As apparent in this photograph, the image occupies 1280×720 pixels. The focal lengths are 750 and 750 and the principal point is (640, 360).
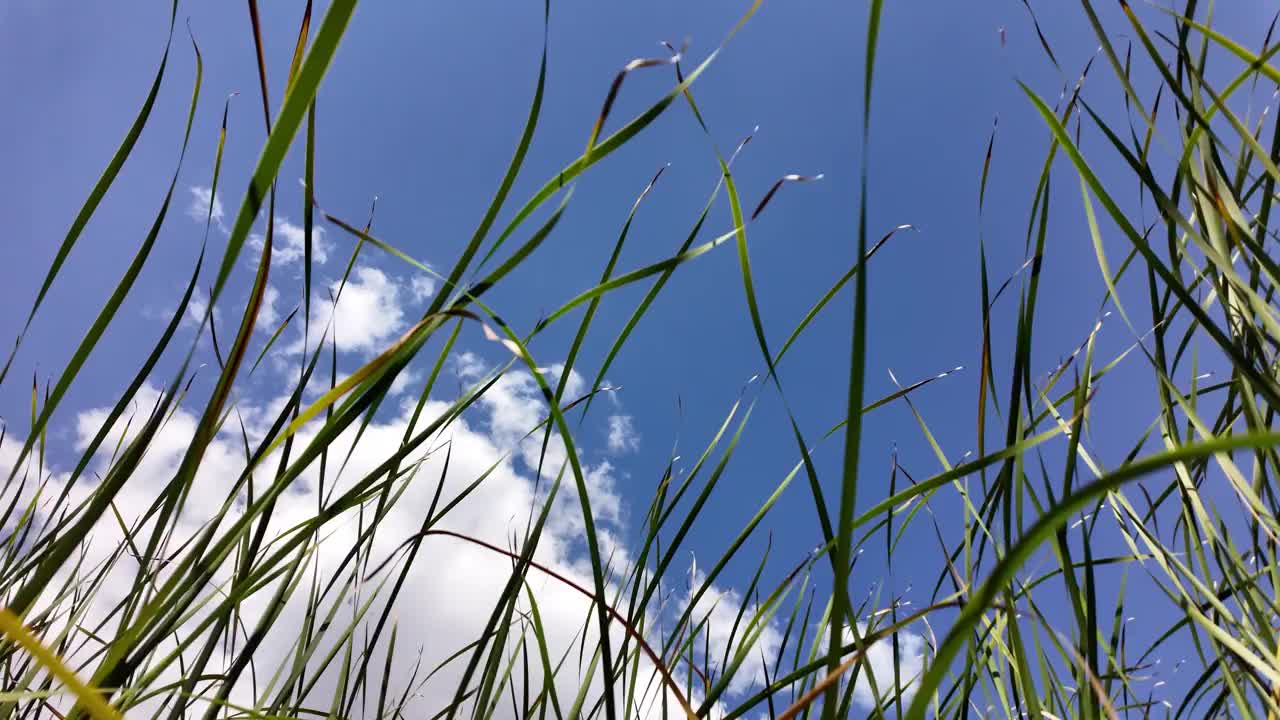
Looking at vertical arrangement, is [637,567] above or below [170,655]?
above

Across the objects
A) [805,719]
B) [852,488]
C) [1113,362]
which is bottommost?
[852,488]

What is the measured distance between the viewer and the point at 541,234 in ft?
1.76

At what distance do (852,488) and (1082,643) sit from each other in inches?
15.3

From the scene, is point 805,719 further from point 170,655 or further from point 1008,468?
point 170,655

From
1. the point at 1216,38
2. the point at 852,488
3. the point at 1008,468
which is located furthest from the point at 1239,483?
the point at 852,488

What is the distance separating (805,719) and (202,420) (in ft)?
1.99

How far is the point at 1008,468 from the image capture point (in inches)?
Result: 24.2

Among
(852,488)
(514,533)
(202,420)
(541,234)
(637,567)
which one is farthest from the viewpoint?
(514,533)

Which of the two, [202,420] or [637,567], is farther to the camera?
[637,567]

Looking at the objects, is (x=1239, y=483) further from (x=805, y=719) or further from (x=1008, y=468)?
(x=805, y=719)

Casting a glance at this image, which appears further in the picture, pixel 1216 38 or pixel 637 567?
pixel 637 567

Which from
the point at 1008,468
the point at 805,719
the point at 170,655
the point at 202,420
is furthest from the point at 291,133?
the point at 805,719

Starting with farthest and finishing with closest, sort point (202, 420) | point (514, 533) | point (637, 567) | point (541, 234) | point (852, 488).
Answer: point (514, 533) < point (637, 567) < point (541, 234) < point (202, 420) < point (852, 488)

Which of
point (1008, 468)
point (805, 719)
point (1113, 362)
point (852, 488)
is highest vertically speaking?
point (1113, 362)
